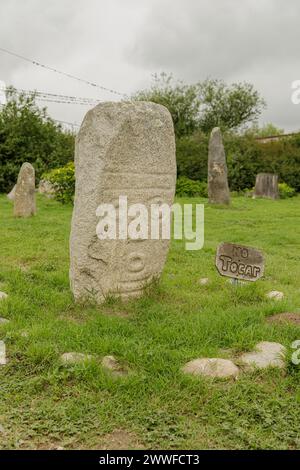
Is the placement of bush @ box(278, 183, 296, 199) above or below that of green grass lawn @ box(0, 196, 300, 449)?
above

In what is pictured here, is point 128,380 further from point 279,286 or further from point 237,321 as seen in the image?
point 279,286

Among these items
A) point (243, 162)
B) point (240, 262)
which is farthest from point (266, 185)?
point (240, 262)

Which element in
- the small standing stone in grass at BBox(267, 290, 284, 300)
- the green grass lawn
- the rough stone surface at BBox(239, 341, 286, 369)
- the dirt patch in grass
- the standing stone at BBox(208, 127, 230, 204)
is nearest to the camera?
the green grass lawn

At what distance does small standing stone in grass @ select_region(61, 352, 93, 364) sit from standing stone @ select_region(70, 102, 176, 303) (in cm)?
134

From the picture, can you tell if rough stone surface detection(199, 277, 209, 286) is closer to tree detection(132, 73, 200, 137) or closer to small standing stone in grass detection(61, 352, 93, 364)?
small standing stone in grass detection(61, 352, 93, 364)

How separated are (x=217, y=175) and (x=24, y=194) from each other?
640 cm

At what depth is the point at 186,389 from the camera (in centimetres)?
367

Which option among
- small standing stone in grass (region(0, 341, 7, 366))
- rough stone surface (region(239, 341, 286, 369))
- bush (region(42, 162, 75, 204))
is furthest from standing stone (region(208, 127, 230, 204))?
small standing stone in grass (region(0, 341, 7, 366))

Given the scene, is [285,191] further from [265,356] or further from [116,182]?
[265,356]

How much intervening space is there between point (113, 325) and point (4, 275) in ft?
7.13

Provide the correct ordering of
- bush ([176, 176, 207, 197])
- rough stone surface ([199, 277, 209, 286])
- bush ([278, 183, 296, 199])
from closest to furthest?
rough stone surface ([199, 277, 209, 286]), bush ([176, 176, 207, 197]), bush ([278, 183, 296, 199])

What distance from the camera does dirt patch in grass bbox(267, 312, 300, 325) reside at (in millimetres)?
4844

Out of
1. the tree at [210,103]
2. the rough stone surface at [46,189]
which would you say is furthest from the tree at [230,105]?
the rough stone surface at [46,189]

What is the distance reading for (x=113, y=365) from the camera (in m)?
3.98
